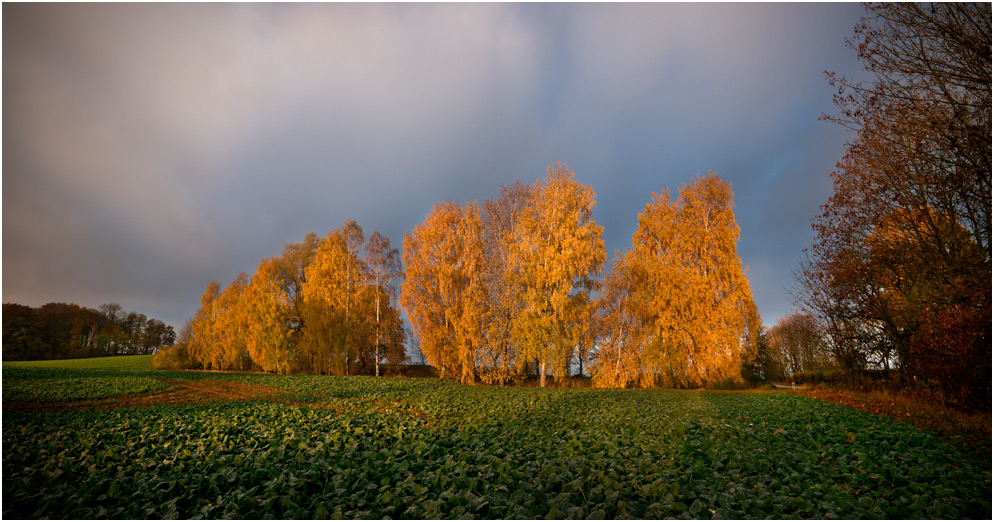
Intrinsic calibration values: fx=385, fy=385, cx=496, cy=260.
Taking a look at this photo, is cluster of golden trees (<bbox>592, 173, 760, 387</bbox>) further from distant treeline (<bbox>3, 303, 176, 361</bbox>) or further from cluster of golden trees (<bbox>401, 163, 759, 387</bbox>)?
distant treeline (<bbox>3, 303, 176, 361</bbox>)

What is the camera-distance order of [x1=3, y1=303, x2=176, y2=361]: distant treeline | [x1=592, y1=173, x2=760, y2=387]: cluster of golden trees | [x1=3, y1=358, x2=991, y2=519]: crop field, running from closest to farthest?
[x1=3, y1=358, x2=991, y2=519]: crop field → [x1=3, y1=303, x2=176, y2=361]: distant treeline → [x1=592, y1=173, x2=760, y2=387]: cluster of golden trees

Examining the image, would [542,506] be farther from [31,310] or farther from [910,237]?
[31,310]

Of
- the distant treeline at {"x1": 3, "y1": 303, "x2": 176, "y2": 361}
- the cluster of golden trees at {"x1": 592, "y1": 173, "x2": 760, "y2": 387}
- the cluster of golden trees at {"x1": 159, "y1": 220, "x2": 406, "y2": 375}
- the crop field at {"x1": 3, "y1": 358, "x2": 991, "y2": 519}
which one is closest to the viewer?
the crop field at {"x1": 3, "y1": 358, "x2": 991, "y2": 519}

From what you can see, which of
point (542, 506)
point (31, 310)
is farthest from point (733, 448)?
point (31, 310)

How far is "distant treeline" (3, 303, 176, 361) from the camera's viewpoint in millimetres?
21312

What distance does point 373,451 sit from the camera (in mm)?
7129

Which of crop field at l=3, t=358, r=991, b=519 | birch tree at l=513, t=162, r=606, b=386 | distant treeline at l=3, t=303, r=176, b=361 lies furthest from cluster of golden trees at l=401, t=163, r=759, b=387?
distant treeline at l=3, t=303, r=176, b=361

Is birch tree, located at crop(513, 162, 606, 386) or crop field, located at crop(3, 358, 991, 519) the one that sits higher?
birch tree, located at crop(513, 162, 606, 386)

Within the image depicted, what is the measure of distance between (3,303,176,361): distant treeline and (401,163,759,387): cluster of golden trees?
19.0m

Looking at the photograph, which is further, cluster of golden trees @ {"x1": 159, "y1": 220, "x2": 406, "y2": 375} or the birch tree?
cluster of golden trees @ {"x1": 159, "y1": 220, "x2": 406, "y2": 375}

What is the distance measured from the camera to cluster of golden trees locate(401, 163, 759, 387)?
23.1m

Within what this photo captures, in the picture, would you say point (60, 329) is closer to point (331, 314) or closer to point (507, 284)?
point (331, 314)

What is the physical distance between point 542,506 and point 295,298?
37323mm

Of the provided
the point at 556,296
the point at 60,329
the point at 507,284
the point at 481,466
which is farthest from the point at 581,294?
the point at 60,329
